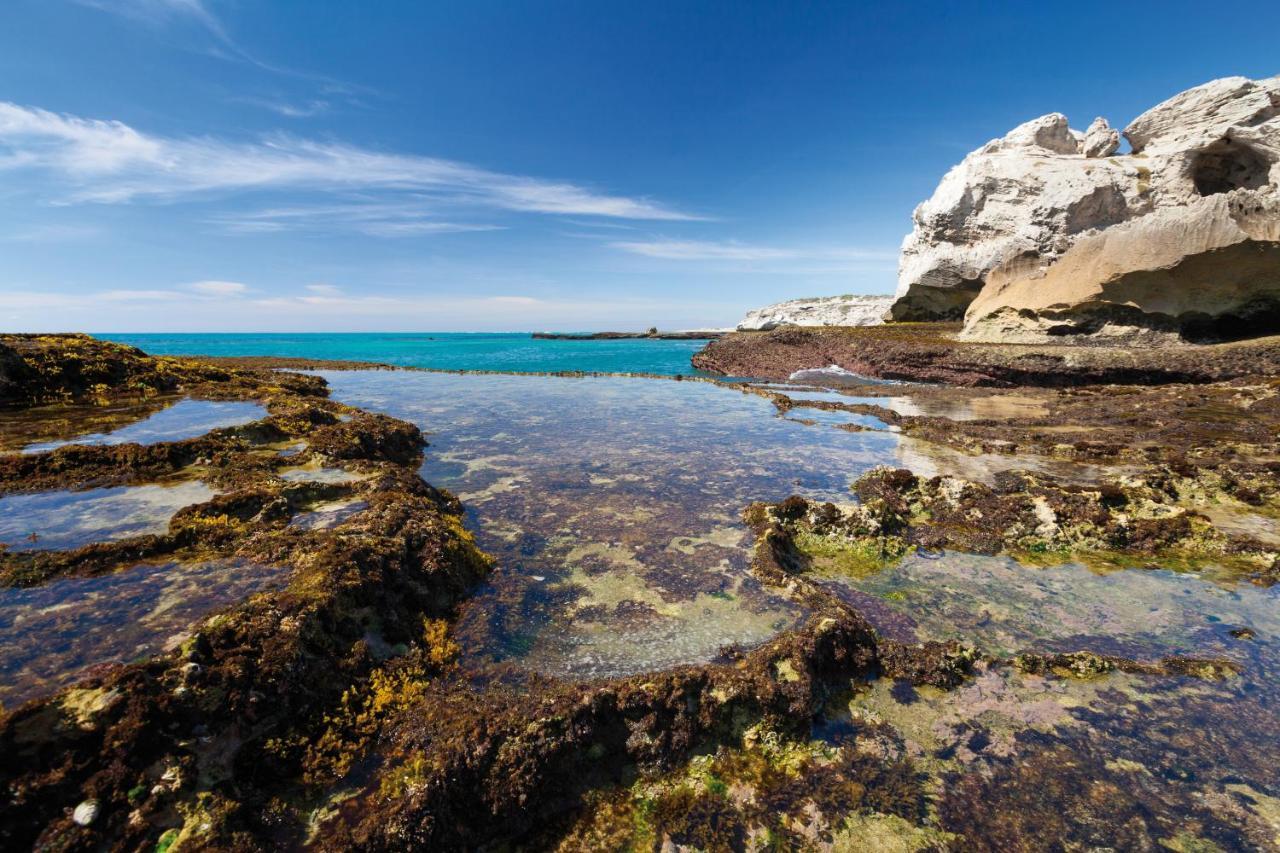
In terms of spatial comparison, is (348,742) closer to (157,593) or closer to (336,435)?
(157,593)

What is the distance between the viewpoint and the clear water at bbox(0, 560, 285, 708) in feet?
12.8

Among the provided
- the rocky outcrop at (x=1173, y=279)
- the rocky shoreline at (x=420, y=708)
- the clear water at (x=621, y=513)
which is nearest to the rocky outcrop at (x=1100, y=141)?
the rocky outcrop at (x=1173, y=279)

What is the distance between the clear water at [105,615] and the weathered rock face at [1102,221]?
40.5 metres

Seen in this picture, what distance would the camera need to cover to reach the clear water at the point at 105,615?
12.8ft

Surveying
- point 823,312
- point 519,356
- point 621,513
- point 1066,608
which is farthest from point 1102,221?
point 519,356

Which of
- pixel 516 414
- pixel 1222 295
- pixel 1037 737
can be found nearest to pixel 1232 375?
pixel 1222 295

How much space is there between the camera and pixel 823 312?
100000 millimetres

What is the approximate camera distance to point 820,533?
9.04 m

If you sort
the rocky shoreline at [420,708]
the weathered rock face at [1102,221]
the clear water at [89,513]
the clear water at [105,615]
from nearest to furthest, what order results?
the rocky shoreline at [420,708]
the clear water at [105,615]
the clear water at [89,513]
the weathered rock face at [1102,221]

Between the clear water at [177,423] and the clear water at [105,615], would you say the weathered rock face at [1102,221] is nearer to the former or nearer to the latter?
the clear water at [105,615]

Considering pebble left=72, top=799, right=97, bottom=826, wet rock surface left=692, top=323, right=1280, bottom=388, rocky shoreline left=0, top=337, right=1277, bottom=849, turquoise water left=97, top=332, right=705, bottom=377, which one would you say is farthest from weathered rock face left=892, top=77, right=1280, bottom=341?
pebble left=72, top=799, right=97, bottom=826

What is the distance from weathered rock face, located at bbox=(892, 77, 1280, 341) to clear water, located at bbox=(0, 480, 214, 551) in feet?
136

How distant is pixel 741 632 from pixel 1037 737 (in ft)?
9.68

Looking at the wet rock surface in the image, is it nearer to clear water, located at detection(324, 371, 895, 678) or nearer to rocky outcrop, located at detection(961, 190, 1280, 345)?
rocky outcrop, located at detection(961, 190, 1280, 345)
